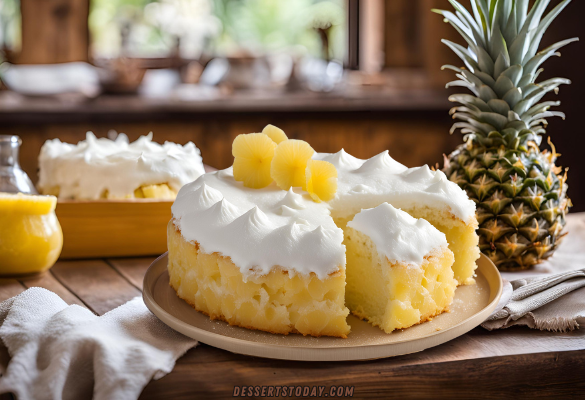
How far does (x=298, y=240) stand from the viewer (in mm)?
1530

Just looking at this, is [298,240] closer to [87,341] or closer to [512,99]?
[87,341]

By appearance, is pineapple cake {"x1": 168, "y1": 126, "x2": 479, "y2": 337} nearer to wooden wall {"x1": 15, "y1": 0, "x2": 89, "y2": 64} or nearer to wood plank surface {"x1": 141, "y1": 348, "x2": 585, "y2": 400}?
wood plank surface {"x1": 141, "y1": 348, "x2": 585, "y2": 400}

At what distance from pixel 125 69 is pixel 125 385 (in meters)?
4.33

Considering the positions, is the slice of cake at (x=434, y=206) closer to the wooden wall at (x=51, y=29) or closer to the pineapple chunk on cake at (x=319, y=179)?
the pineapple chunk on cake at (x=319, y=179)

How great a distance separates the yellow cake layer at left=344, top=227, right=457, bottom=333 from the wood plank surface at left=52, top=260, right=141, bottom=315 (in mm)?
693

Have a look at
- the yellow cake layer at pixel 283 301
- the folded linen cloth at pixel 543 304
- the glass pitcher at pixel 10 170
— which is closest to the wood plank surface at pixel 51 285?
the glass pitcher at pixel 10 170

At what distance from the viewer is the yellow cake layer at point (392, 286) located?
1532 mm

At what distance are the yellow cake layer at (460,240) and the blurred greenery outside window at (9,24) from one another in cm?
532

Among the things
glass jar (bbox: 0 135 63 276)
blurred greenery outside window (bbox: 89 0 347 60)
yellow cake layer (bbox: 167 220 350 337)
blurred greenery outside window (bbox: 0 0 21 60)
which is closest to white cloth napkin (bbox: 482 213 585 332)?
yellow cake layer (bbox: 167 220 350 337)

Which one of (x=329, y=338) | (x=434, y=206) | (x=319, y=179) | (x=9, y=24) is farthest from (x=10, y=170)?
(x=9, y=24)

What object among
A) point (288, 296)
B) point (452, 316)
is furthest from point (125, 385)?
point (452, 316)

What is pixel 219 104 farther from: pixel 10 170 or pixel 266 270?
pixel 266 270

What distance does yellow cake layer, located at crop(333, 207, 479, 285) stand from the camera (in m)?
1.89

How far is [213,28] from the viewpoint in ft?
22.5
